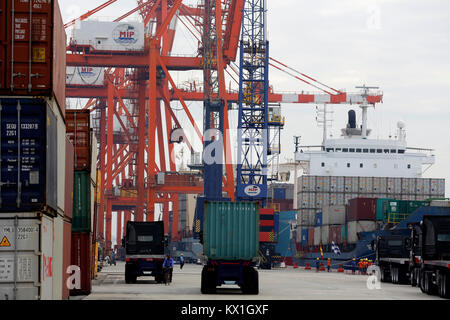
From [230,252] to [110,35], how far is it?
4850 cm

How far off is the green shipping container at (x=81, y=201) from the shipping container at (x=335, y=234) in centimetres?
3732

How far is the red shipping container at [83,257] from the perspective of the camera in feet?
86.5

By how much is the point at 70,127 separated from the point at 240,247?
6944mm

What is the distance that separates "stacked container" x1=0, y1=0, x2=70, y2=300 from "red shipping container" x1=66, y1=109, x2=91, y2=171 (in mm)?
9417

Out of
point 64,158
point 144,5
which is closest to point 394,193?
point 144,5

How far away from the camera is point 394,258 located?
3941 centimetres

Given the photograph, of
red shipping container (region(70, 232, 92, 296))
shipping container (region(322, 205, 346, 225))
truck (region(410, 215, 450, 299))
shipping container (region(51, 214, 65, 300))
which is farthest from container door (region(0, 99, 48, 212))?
shipping container (region(322, 205, 346, 225))

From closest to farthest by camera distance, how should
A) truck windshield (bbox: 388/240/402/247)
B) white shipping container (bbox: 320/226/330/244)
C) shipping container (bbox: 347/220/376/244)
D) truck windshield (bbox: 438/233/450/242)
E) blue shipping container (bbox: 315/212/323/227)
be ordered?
truck windshield (bbox: 438/233/450/242)
truck windshield (bbox: 388/240/402/247)
shipping container (bbox: 347/220/376/244)
white shipping container (bbox: 320/226/330/244)
blue shipping container (bbox: 315/212/323/227)

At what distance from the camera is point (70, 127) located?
28219 millimetres

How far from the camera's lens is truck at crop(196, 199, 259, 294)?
1081 inches

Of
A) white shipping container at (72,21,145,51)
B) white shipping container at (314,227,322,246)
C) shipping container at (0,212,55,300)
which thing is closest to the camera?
shipping container at (0,212,55,300)

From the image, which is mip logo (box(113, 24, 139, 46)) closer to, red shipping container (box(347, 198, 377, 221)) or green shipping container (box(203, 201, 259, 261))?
red shipping container (box(347, 198, 377, 221))

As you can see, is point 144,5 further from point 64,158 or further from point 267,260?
point 64,158

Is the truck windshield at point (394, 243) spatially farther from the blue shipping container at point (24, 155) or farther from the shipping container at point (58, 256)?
the blue shipping container at point (24, 155)
